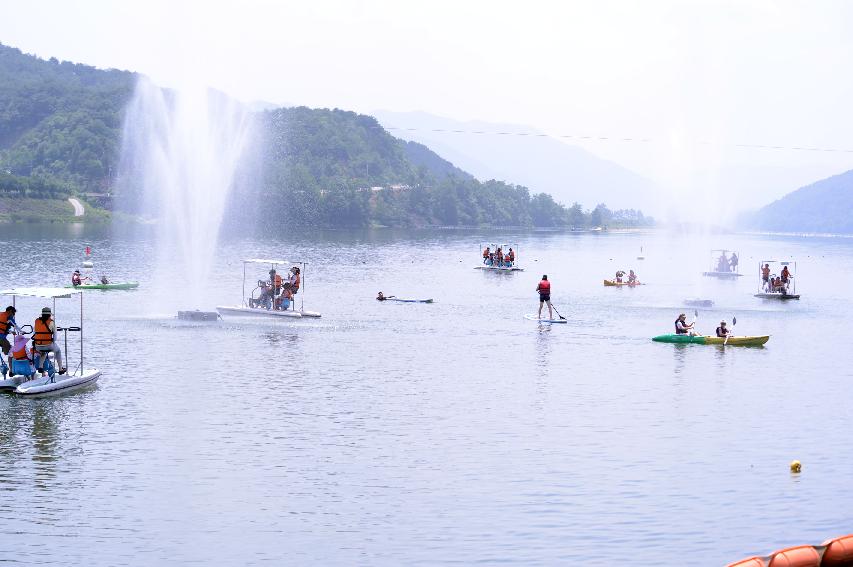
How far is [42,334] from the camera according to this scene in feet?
142

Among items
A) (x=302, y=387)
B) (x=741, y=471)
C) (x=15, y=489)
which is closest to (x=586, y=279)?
(x=302, y=387)

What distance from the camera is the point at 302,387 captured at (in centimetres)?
4878

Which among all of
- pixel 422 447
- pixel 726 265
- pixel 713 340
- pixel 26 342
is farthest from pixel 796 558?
pixel 726 265

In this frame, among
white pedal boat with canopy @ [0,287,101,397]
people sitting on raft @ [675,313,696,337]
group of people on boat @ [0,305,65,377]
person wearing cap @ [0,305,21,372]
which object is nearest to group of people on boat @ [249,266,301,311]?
people sitting on raft @ [675,313,696,337]

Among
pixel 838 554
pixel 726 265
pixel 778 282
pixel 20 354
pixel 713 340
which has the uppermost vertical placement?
pixel 726 265

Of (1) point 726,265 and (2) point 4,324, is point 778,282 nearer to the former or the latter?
(1) point 726,265

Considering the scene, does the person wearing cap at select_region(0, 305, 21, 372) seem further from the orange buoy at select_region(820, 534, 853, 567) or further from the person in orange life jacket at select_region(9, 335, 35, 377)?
the orange buoy at select_region(820, 534, 853, 567)

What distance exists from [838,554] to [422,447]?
59.8 ft

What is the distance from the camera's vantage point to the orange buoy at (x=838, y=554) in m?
21.9

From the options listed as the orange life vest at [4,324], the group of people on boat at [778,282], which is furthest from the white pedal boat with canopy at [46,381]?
the group of people on boat at [778,282]

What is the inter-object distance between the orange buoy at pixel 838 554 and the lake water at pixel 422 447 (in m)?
6.10

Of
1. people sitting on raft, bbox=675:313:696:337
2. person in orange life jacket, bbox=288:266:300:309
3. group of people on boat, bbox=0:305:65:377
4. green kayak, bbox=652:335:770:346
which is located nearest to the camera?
group of people on boat, bbox=0:305:65:377

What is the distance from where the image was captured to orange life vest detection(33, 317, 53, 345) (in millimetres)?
42969

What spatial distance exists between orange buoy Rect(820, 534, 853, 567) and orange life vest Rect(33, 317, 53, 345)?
30.5 m
